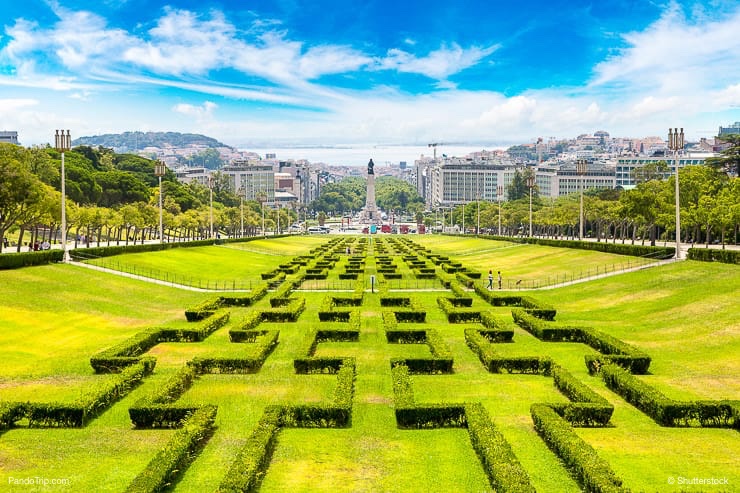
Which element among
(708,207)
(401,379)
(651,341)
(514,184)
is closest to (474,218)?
(514,184)

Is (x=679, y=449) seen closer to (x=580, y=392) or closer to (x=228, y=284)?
(x=580, y=392)

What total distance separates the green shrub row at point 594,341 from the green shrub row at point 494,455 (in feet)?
27.9

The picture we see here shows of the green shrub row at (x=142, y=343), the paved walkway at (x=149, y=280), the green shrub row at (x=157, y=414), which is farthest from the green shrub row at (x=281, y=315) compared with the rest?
the green shrub row at (x=157, y=414)

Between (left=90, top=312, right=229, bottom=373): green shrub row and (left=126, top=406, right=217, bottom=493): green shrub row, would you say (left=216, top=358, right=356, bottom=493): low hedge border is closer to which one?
(left=126, top=406, right=217, bottom=493): green shrub row

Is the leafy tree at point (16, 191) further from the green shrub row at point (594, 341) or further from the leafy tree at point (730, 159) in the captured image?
the leafy tree at point (730, 159)

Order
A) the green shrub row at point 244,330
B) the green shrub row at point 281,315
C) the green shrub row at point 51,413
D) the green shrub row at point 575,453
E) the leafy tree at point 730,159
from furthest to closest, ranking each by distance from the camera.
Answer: the leafy tree at point 730,159
the green shrub row at point 281,315
the green shrub row at point 244,330
the green shrub row at point 51,413
the green shrub row at point 575,453

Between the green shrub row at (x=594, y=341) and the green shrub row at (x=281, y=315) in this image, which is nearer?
the green shrub row at (x=594, y=341)

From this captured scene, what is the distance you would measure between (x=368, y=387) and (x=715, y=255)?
32.8 metres

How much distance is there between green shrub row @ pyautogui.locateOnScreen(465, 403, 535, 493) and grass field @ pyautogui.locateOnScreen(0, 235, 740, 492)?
0.39 meters

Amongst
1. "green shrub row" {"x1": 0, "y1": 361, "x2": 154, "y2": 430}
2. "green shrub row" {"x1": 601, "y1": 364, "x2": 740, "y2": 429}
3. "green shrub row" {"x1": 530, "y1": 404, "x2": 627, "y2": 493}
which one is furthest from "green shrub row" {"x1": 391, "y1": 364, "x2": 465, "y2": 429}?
"green shrub row" {"x1": 0, "y1": 361, "x2": 154, "y2": 430}

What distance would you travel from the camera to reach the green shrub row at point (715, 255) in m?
41.6

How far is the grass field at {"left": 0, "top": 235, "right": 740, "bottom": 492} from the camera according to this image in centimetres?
1505

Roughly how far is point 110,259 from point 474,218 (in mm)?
120923

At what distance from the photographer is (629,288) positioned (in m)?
41.7
